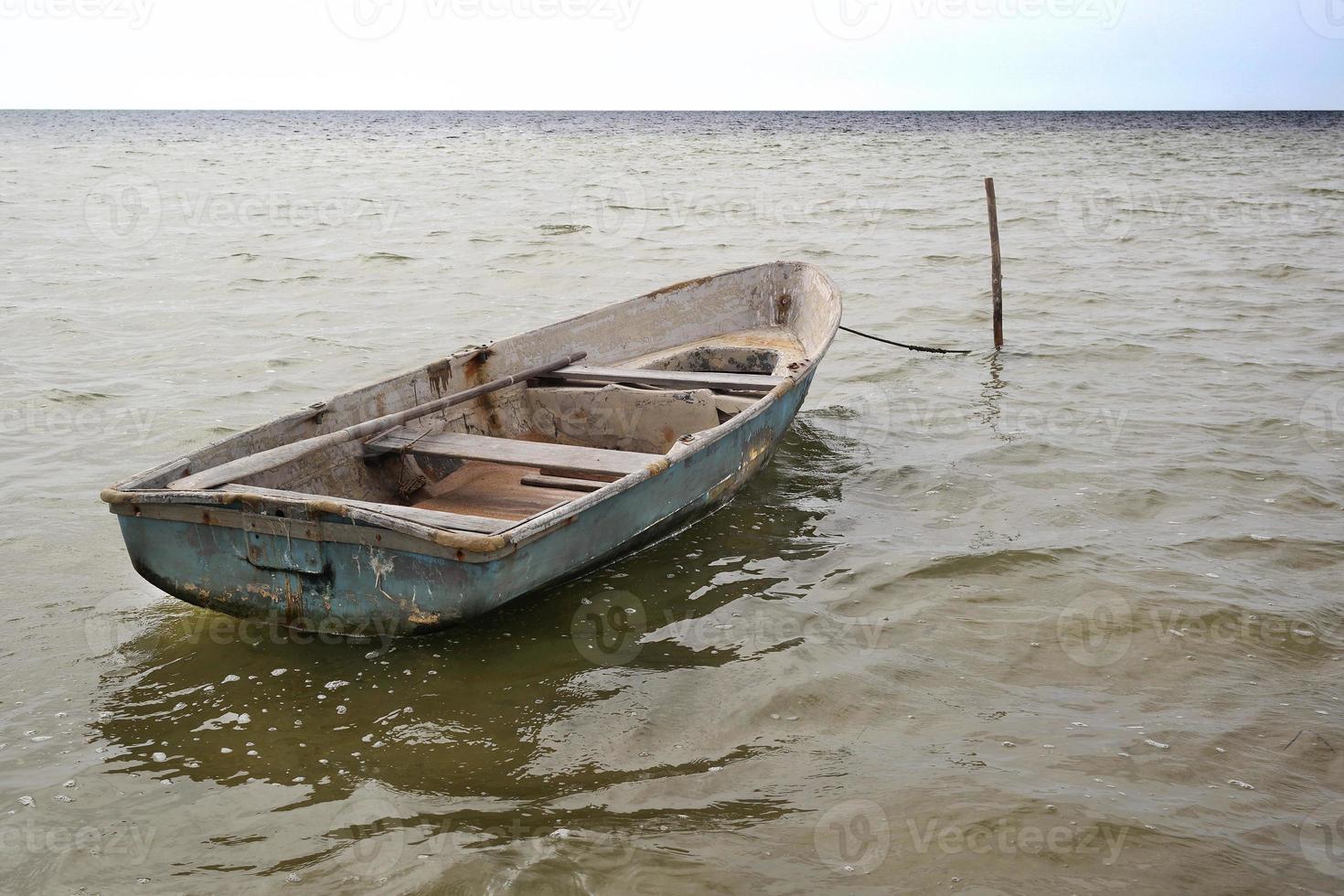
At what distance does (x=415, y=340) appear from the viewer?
38.9 feet

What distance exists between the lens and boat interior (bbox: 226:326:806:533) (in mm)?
5750

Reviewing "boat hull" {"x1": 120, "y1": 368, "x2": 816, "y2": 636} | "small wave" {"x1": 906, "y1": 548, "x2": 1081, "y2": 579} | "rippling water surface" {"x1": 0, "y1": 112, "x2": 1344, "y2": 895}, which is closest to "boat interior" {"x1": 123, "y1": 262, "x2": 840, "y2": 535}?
"boat hull" {"x1": 120, "y1": 368, "x2": 816, "y2": 636}

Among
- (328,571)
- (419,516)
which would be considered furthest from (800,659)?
(328,571)

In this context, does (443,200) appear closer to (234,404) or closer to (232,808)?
(234,404)

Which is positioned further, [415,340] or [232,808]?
[415,340]

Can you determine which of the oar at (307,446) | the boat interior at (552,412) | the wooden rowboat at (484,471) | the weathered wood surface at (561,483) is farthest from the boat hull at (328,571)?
the weathered wood surface at (561,483)

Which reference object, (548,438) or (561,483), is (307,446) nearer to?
(561,483)

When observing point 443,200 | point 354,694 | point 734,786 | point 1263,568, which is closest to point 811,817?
point 734,786

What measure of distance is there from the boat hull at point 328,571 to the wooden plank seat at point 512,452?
2.24 feet

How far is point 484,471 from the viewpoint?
6.59 metres

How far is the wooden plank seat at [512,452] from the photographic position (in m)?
5.73

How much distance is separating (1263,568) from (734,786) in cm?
385

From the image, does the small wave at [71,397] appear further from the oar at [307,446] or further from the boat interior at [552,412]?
the oar at [307,446]

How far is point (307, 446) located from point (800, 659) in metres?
2.83
